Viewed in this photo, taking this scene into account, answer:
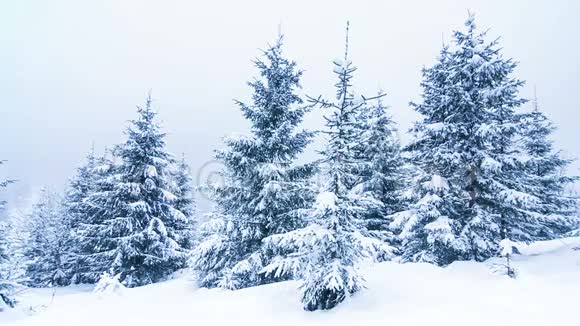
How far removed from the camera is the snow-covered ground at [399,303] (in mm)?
7836

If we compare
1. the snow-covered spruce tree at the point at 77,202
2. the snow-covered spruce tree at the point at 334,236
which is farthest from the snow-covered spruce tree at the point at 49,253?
the snow-covered spruce tree at the point at 334,236

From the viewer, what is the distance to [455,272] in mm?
11789

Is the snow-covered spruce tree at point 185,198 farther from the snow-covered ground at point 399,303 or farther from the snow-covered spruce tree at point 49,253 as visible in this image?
the snow-covered ground at point 399,303

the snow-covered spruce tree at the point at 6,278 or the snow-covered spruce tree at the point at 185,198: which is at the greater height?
the snow-covered spruce tree at the point at 185,198

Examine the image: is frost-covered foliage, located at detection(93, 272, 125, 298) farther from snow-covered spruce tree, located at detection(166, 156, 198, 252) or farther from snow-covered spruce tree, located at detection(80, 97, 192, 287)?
snow-covered spruce tree, located at detection(166, 156, 198, 252)

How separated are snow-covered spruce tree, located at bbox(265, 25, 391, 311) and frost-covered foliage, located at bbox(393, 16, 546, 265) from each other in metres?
5.26

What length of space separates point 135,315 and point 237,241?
4.89m

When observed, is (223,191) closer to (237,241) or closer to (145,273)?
(237,241)

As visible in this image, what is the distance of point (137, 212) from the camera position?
2066cm

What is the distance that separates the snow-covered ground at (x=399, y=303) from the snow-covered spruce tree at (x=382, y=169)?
7653mm

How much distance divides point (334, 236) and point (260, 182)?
6613mm

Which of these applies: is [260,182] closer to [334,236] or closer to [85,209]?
[334,236]

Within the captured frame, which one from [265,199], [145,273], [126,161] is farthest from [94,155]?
[265,199]

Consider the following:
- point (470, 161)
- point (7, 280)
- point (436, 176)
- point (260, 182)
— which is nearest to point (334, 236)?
point (260, 182)
